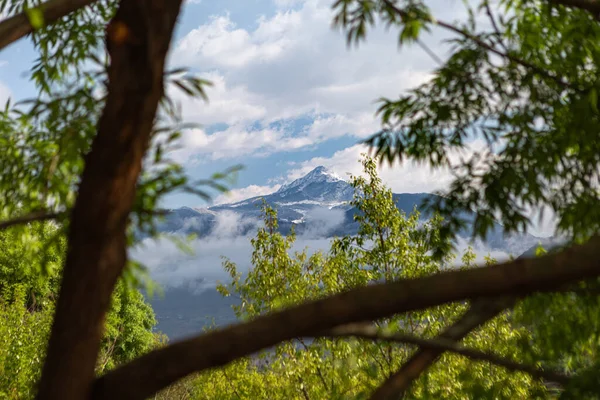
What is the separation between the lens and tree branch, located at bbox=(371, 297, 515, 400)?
99.0 inches

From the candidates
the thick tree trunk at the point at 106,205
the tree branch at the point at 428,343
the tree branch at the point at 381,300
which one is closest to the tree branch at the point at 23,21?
the thick tree trunk at the point at 106,205

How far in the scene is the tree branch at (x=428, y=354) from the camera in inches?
99.0

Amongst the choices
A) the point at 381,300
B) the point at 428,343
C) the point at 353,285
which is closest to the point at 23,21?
the point at 381,300

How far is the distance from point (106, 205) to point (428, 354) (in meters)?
1.65

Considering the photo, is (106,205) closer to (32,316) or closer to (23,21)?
(23,21)

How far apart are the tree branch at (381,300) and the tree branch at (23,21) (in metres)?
2.79

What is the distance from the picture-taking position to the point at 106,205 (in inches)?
85.4

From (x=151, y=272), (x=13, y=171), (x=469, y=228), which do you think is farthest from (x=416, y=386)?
(x=13, y=171)

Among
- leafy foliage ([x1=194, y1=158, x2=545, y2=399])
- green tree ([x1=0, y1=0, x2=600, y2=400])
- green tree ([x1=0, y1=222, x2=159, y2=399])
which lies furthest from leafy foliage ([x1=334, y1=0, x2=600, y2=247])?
leafy foliage ([x1=194, y1=158, x2=545, y2=399])

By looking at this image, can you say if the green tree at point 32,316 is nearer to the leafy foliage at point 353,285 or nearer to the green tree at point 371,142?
the green tree at point 371,142

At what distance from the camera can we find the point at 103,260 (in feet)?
7.07

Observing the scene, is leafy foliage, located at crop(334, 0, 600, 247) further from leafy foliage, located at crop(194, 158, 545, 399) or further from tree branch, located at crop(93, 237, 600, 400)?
leafy foliage, located at crop(194, 158, 545, 399)

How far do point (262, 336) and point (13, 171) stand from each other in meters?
3.07

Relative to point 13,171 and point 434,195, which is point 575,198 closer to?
point 434,195
